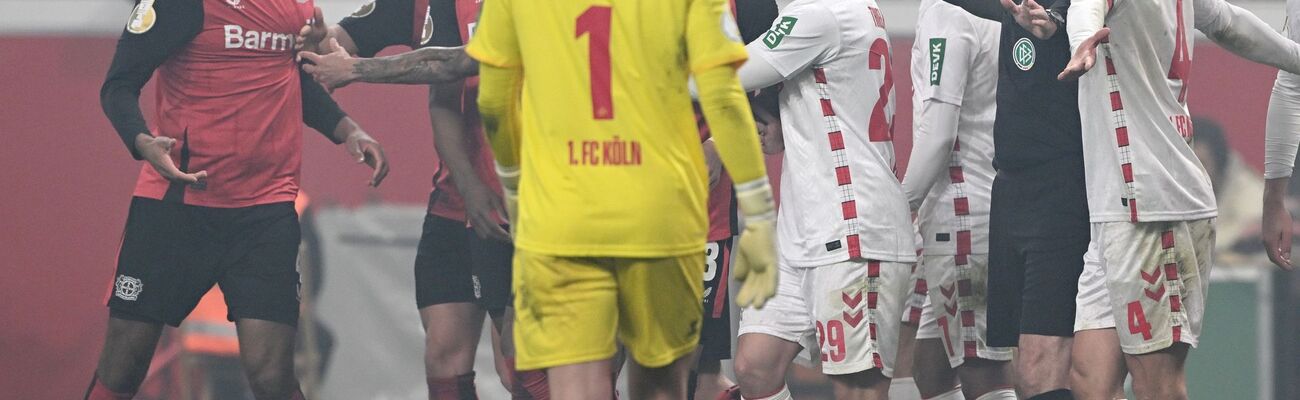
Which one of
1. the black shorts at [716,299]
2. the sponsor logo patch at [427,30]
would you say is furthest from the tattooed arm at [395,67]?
the black shorts at [716,299]

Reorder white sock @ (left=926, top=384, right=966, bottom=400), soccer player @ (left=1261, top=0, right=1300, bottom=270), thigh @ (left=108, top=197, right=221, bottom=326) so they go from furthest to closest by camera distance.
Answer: white sock @ (left=926, top=384, right=966, bottom=400) < thigh @ (left=108, top=197, right=221, bottom=326) < soccer player @ (left=1261, top=0, right=1300, bottom=270)

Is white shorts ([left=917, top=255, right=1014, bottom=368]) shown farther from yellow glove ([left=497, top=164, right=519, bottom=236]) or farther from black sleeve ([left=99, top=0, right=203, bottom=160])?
black sleeve ([left=99, top=0, right=203, bottom=160])

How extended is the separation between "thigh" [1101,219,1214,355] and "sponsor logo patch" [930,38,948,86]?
1.12 meters

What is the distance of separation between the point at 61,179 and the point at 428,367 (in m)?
1.97

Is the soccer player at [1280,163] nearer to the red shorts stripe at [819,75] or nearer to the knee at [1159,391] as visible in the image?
the knee at [1159,391]

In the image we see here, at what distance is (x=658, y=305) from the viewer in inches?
137

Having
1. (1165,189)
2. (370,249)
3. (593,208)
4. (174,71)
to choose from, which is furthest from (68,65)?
(1165,189)

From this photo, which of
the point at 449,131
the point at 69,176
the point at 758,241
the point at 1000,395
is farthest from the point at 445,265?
the point at 758,241

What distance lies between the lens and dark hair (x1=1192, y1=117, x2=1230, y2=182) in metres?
6.77

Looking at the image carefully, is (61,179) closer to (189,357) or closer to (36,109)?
(36,109)

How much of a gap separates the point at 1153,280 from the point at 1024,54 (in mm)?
888

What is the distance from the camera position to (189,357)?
6438 millimetres

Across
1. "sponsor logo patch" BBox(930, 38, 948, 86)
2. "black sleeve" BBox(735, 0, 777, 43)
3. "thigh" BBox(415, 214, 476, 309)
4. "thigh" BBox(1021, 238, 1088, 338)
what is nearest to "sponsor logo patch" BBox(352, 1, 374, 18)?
"thigh" BBox(415, 214, 476, 309)

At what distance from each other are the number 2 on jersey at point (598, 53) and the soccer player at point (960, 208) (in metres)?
2.13
